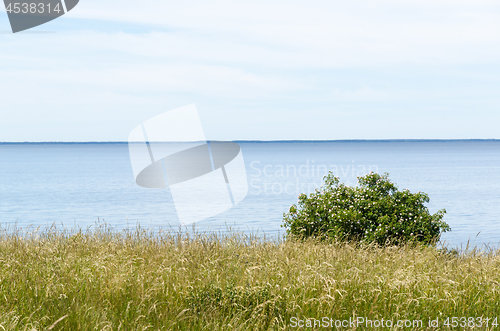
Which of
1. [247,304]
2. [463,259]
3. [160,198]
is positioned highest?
[247,304]

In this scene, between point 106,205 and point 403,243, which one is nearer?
point 403,243

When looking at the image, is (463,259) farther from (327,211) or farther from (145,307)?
(145,307)

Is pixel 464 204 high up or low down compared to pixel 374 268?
down

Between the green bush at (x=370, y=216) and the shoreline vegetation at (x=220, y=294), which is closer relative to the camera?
the shoreline vegetation at (x=220, y=294)

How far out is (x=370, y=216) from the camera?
10.9 meters

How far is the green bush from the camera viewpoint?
10.8 meters

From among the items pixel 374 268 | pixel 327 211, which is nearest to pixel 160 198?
pixel 327 211

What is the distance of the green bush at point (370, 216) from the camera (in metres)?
10.8

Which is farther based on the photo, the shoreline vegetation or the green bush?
the green bush

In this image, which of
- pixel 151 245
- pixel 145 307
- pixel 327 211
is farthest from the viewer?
pixel 327 211

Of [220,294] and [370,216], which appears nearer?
[220,294]

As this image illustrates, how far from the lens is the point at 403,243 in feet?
33.4

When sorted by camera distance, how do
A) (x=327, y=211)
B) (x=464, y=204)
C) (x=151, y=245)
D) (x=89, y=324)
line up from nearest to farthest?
(x=89, y=324), (x=151, y=245), (x=327, y=211), (x=464, y=204)

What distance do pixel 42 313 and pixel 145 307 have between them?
3.69 feet
